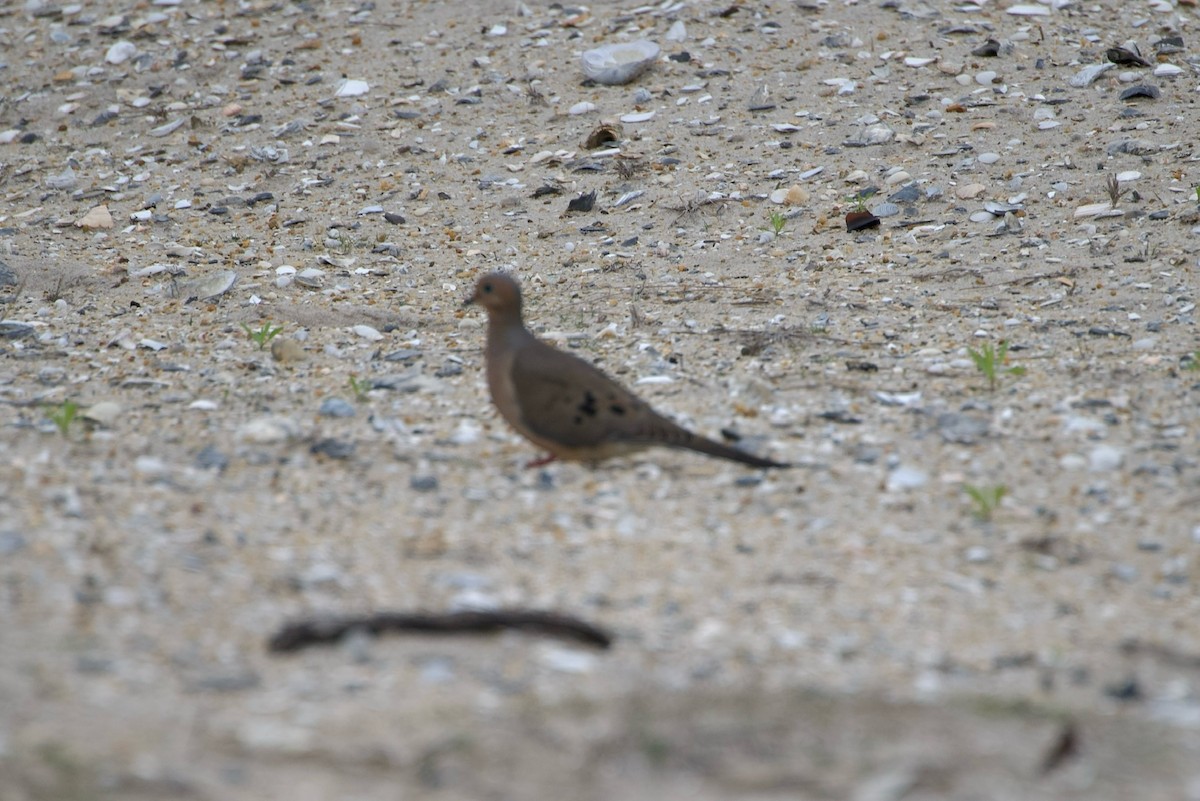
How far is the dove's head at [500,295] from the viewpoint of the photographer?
5.35 meters

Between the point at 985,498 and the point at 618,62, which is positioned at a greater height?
the point at 618,62

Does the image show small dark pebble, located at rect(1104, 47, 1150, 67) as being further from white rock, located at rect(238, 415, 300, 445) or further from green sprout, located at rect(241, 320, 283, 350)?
white rock, located at rect(238, 415, 300, 445)

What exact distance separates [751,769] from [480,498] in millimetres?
1896

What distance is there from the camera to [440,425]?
534 cm

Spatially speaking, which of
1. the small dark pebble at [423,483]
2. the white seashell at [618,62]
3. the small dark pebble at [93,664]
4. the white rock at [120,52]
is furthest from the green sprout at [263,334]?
the white rock at [120,52]

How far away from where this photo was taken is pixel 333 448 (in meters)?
4.94

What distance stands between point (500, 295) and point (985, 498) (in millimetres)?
2104

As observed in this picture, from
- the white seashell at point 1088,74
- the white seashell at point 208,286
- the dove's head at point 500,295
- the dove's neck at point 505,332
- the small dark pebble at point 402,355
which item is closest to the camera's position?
the dove's neck at point 505,332

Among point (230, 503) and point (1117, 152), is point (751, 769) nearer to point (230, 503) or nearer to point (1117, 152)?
point (230, 503)

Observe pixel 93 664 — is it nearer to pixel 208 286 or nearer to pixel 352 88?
pixel 208 286

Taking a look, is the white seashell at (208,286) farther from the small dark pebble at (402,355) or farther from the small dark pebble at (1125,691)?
the small dark pebble at (1125,691)

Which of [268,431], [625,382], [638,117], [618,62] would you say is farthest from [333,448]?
[618,62]

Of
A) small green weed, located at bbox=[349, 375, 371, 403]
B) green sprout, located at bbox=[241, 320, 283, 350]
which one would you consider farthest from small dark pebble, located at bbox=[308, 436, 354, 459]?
green sprout, located at bbox=[241, 320, 283, 350]

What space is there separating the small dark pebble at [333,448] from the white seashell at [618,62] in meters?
5.48
